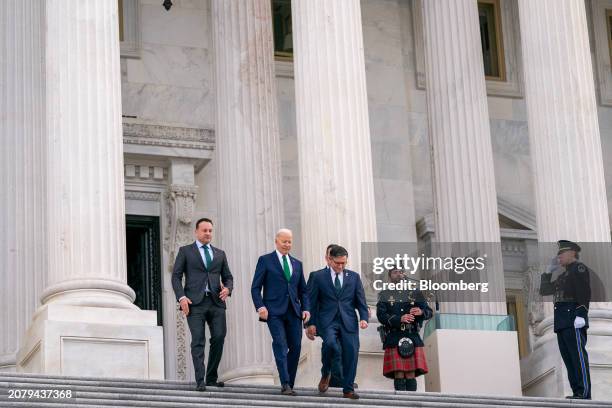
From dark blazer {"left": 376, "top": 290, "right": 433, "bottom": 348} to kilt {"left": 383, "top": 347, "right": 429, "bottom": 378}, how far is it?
13 cm

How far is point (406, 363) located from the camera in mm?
31312

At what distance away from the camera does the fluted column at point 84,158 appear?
30656 millimetres

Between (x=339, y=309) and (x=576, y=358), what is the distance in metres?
4.76

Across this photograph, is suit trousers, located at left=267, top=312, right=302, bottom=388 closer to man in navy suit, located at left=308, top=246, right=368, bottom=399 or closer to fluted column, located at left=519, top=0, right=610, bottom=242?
man in navy suit, located at left=308, top=246, right=368, bottom=399

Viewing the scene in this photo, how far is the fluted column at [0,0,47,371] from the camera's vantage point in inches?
1379

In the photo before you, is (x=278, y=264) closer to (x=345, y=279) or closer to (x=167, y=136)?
(x=345, y=279)

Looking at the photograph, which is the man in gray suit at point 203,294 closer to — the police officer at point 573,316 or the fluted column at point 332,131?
the fluted column at point 332,131

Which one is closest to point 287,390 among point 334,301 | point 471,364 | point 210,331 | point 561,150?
point 210,331

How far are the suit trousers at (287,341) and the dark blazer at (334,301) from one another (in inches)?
18.4

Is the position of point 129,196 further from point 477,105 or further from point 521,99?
point 521,99

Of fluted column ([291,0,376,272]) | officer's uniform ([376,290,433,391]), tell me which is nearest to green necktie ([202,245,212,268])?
fluted column ([291,0,376,272])

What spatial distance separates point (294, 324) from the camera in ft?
94.9

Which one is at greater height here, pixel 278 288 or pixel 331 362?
pixel 278 288

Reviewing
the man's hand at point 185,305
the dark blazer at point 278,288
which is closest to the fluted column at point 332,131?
the dark blazer at point 278,288
